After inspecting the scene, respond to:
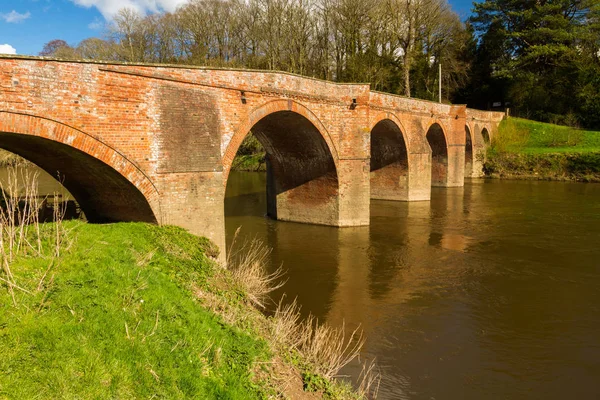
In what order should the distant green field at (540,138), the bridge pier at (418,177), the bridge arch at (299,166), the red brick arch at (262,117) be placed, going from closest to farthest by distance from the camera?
1. the red brick arch at (262,117)
2. the bridge arch at (299,166)
3. the bridge pier at (418,177)
4. the distant green field at (540,138)

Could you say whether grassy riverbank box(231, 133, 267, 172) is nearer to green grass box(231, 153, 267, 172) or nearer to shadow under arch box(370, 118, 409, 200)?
green grass box(231, 153, 267, 172)

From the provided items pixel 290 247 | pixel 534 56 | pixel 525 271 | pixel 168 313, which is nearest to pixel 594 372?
pixel 525 271

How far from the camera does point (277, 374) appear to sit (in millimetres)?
5141

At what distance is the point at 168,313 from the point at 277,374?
5.14 ft

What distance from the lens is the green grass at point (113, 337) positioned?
368cm

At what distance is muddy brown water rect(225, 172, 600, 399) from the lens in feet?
21.5

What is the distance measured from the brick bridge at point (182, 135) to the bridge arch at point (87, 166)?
0.02 m

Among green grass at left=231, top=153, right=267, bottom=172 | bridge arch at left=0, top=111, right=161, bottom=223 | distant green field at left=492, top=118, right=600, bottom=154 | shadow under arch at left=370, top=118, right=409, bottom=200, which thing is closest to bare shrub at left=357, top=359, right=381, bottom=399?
bridge arch at left=0, top=111, right=161, bottom=223

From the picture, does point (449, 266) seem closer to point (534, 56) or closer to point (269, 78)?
point (269, 78)

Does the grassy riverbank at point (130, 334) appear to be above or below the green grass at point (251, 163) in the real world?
below

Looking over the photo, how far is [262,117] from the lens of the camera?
11.9 meters

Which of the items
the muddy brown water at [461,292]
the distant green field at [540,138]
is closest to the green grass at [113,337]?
the muddy brown water at [461,292]

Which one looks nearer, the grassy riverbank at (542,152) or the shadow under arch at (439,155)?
the shadow under arch at (439,155)

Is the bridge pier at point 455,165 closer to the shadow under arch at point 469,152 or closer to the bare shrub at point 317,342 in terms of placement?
the shadow under arch at point 469,152
